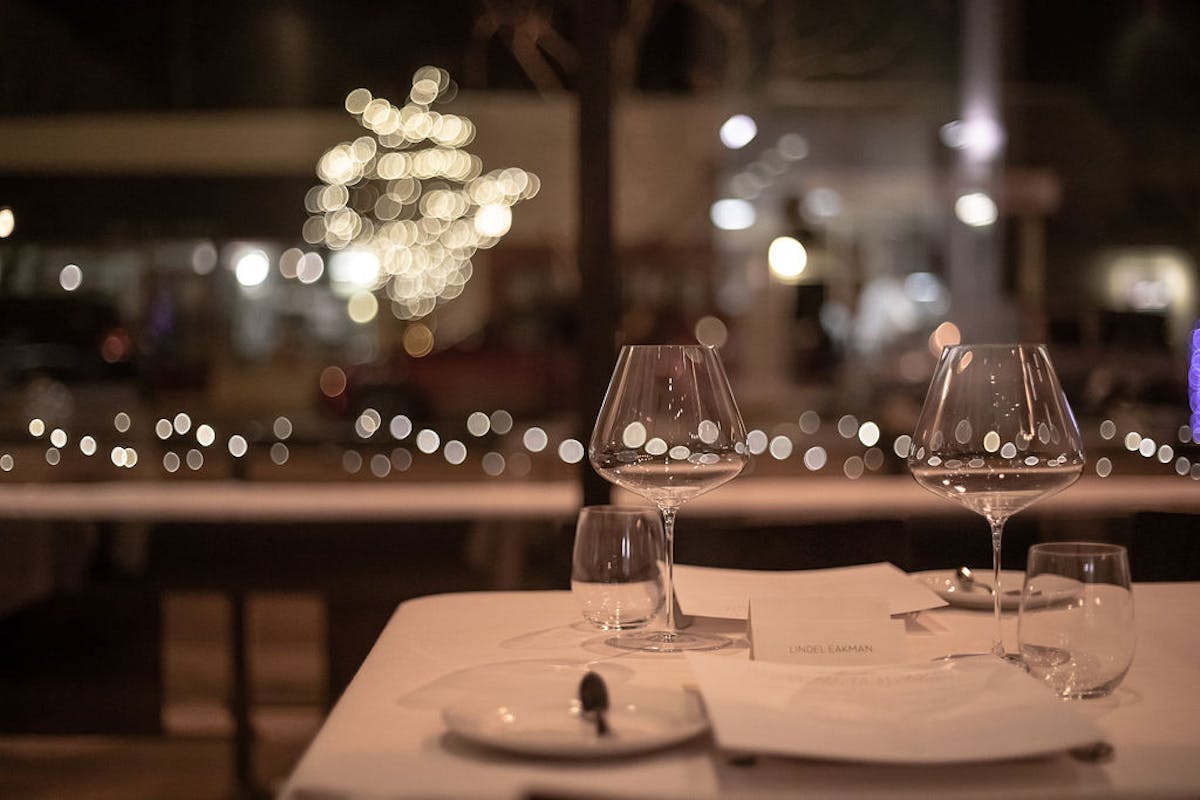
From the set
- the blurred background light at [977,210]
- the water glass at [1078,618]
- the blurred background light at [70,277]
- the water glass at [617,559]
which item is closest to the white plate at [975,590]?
the water glass at [1078,618]

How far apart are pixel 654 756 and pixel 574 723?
0.09 m

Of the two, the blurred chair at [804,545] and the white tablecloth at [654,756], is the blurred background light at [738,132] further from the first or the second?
the white tablecloth at [654,756]

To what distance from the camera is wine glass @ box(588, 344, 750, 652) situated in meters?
1.38

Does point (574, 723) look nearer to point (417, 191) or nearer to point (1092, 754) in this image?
point (1092, 754)

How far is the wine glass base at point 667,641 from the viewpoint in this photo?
1.29m

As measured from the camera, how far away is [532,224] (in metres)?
10.5

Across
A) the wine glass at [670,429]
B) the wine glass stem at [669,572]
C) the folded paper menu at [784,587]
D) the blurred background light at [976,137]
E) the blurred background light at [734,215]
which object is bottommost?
the folded paper menu at [784,587]

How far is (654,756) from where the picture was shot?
36.2 inches

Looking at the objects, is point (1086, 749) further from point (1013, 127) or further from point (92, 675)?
point (1013, 127)

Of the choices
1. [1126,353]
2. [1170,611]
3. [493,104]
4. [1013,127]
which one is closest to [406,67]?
[493,104]

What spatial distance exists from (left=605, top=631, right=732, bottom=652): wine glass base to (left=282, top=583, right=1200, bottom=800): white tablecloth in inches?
0.9

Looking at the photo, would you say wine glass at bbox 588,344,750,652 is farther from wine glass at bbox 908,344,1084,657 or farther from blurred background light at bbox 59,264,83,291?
blurred background light at bbox 59,264,83,291

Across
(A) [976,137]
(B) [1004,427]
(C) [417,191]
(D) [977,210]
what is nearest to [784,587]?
(B) [1004,427]

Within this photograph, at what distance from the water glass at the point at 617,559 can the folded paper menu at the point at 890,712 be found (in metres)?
0.23
